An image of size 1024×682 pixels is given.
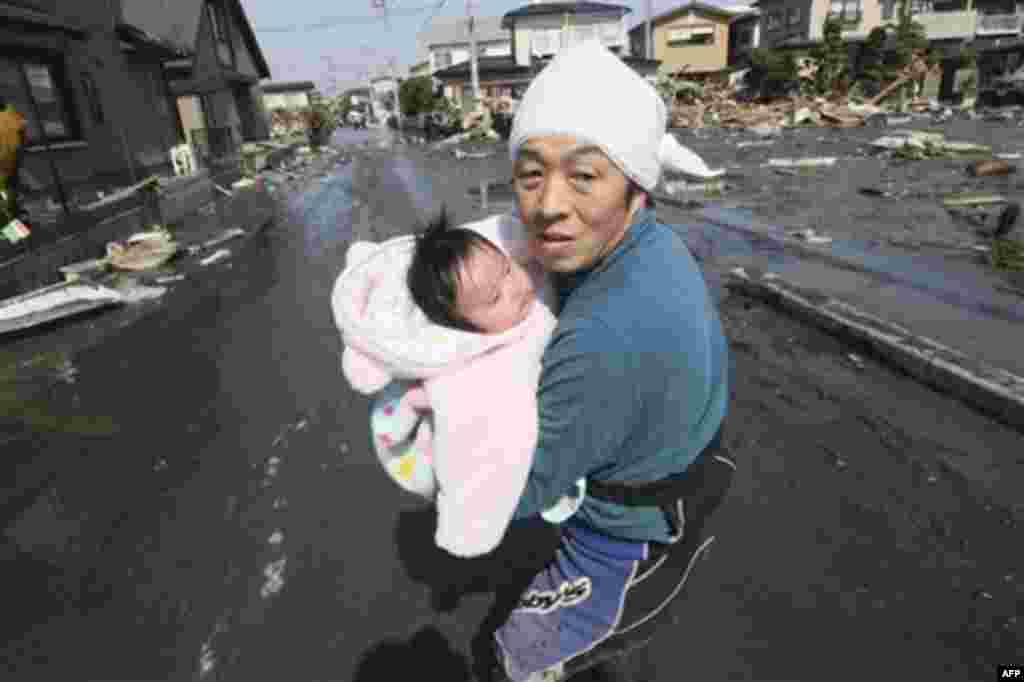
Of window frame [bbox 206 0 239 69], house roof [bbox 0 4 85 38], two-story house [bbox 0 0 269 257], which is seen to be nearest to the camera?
house roof [bbox 0 4 85 38]

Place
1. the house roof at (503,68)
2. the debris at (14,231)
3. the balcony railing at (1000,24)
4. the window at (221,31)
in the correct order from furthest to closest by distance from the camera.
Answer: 1. the house roof at (503,68)
2. the balcony railing at (1000,24)
3. the window at (221,31)
4. the debris at (14,231)

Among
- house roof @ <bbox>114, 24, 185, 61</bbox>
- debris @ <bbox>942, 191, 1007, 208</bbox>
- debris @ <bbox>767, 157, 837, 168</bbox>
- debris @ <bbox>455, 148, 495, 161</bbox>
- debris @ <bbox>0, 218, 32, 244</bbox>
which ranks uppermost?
house roof @ <bbox>114, 24, 185, 61</bbox>

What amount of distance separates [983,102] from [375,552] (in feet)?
148

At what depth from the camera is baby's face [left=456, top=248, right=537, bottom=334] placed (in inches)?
61.5

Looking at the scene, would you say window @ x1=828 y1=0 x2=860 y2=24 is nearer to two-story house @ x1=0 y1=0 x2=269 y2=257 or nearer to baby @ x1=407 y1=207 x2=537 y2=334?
two-story house @ x1=0 y1=0 x2=269 y2=257

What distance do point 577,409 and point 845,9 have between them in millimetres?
56182

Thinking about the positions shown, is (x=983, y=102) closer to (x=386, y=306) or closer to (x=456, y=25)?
(x=386, y=306)

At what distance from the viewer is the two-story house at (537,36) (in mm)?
50969

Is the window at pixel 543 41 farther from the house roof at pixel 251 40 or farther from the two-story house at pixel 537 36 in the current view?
the house roof at pixel 251 40

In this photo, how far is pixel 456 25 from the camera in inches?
3049

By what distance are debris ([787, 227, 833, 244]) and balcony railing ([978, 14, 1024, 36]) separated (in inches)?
1956

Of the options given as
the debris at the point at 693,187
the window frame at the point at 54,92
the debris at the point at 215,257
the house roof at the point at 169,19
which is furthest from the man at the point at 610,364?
the house roof at the point at 169,19

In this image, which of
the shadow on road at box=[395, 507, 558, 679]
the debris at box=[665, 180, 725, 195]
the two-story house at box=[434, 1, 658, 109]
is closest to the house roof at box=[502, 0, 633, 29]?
the two-story house at box=[434, 1, 658, 109]

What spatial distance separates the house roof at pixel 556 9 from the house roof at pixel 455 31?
61.1ft
